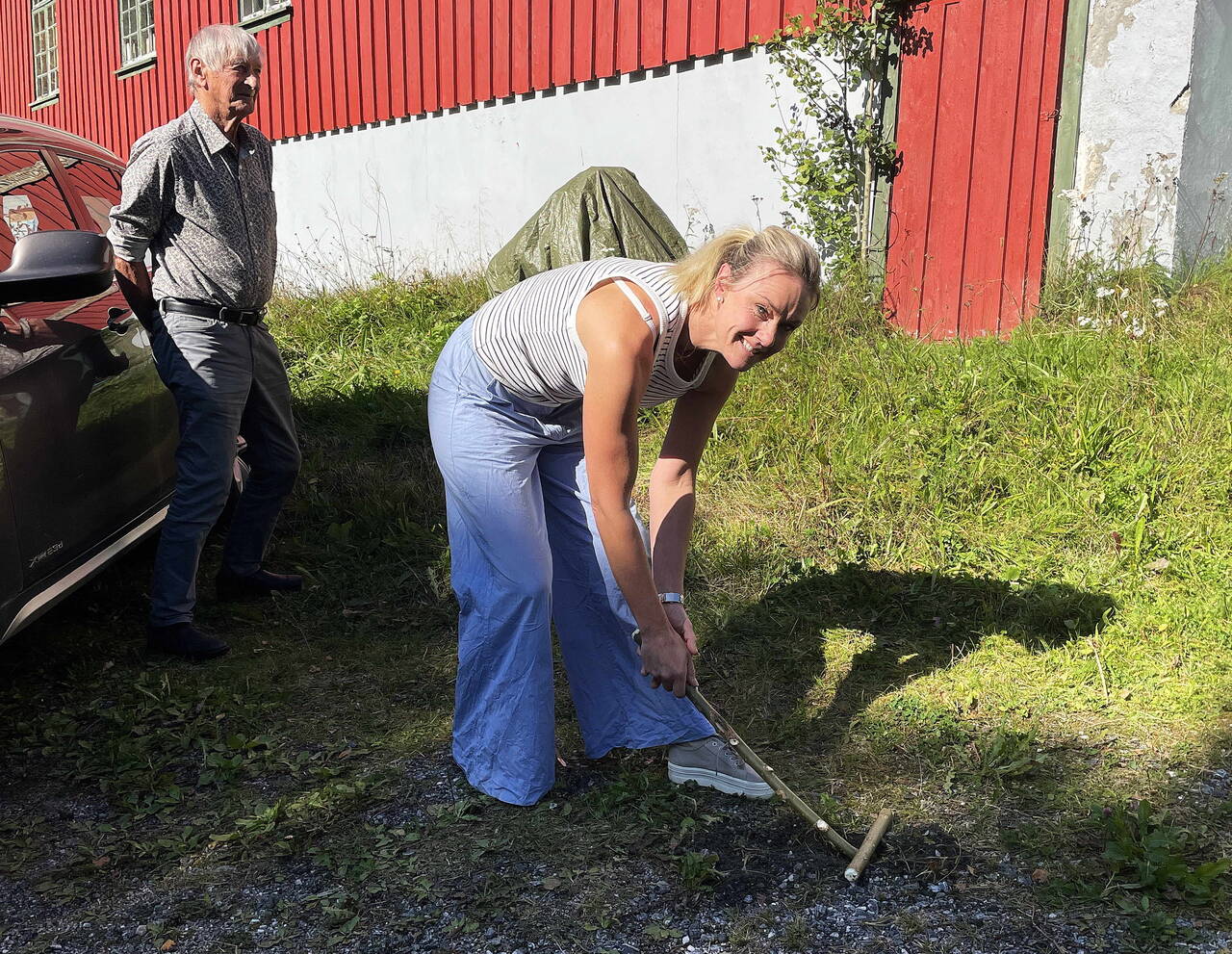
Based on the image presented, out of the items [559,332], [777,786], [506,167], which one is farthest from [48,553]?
[506,167]

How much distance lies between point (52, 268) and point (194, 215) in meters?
0.87

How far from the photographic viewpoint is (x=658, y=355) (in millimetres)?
2451

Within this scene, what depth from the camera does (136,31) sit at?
44.5ft

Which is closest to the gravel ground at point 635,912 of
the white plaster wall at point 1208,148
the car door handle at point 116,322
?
the car door handle at point 116,322

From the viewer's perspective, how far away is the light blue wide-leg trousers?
2.77 meters

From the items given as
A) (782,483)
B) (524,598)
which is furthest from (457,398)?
(782,483)

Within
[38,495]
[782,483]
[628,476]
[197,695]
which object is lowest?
[197,695]

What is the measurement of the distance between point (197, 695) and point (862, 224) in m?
4.56

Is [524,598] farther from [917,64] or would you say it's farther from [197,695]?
[917,64]

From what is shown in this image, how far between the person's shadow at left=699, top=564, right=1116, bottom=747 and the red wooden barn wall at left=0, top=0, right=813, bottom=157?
393 centimetres

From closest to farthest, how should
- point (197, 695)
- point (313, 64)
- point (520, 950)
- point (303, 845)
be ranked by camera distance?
point (520, 950) → point (303, 845) → point (197, 695) → point (313, 64)

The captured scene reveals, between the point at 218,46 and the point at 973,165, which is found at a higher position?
the point at 218,46

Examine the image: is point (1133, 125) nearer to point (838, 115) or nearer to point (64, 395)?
point (838, 115)

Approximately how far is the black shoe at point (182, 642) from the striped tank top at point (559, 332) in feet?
5.70
